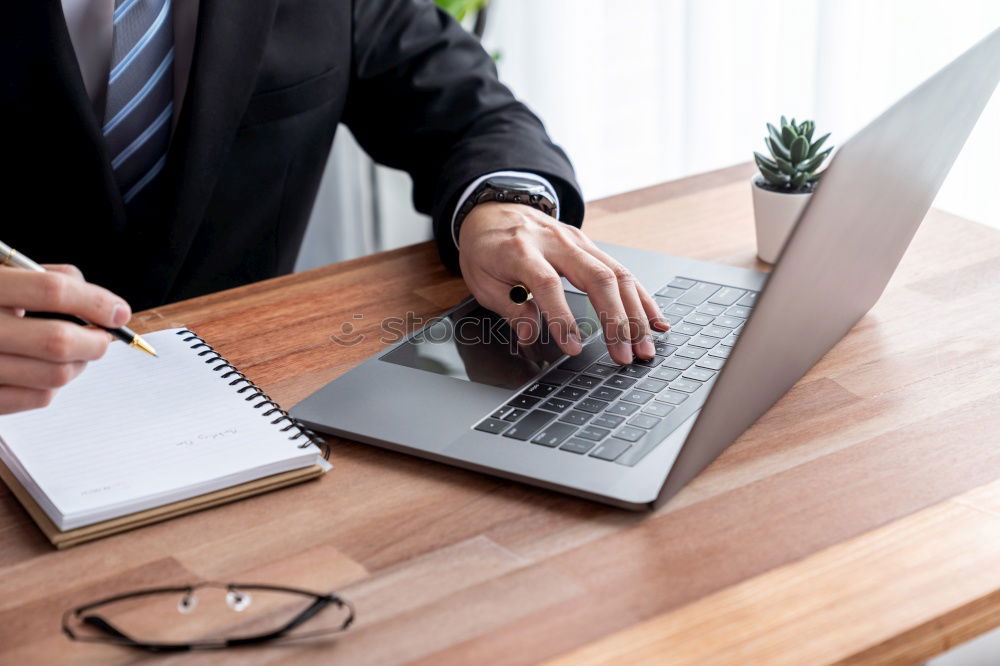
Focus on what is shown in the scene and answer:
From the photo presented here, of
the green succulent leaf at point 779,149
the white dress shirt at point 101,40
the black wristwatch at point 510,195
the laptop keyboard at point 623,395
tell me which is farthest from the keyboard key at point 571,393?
the white dress shirt at point 101,40

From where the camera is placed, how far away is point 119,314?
2.26 feet

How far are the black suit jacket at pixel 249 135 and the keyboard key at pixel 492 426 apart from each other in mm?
354

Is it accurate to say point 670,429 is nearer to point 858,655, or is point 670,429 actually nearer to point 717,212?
point 858,655

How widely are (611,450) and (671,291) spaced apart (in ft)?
1.03

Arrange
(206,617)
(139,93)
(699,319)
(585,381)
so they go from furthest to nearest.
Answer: (139,93)
(699,319)
(585,381)
(206,617)

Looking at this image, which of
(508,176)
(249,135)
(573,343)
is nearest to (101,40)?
(249,135)

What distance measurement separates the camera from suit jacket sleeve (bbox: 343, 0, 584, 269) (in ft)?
3.82

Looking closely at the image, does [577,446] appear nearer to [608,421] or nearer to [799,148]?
[608,421]

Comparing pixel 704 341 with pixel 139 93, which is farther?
pixel 139 93

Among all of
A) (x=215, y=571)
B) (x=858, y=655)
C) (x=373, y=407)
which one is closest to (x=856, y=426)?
(x=858, y=655)

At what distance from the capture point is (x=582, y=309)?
980mm

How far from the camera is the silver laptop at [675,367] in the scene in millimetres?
657

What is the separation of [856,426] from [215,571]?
47cm

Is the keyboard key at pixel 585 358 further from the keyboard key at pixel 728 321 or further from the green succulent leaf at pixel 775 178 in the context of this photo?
the green succulent leaf at pixel 775 178
